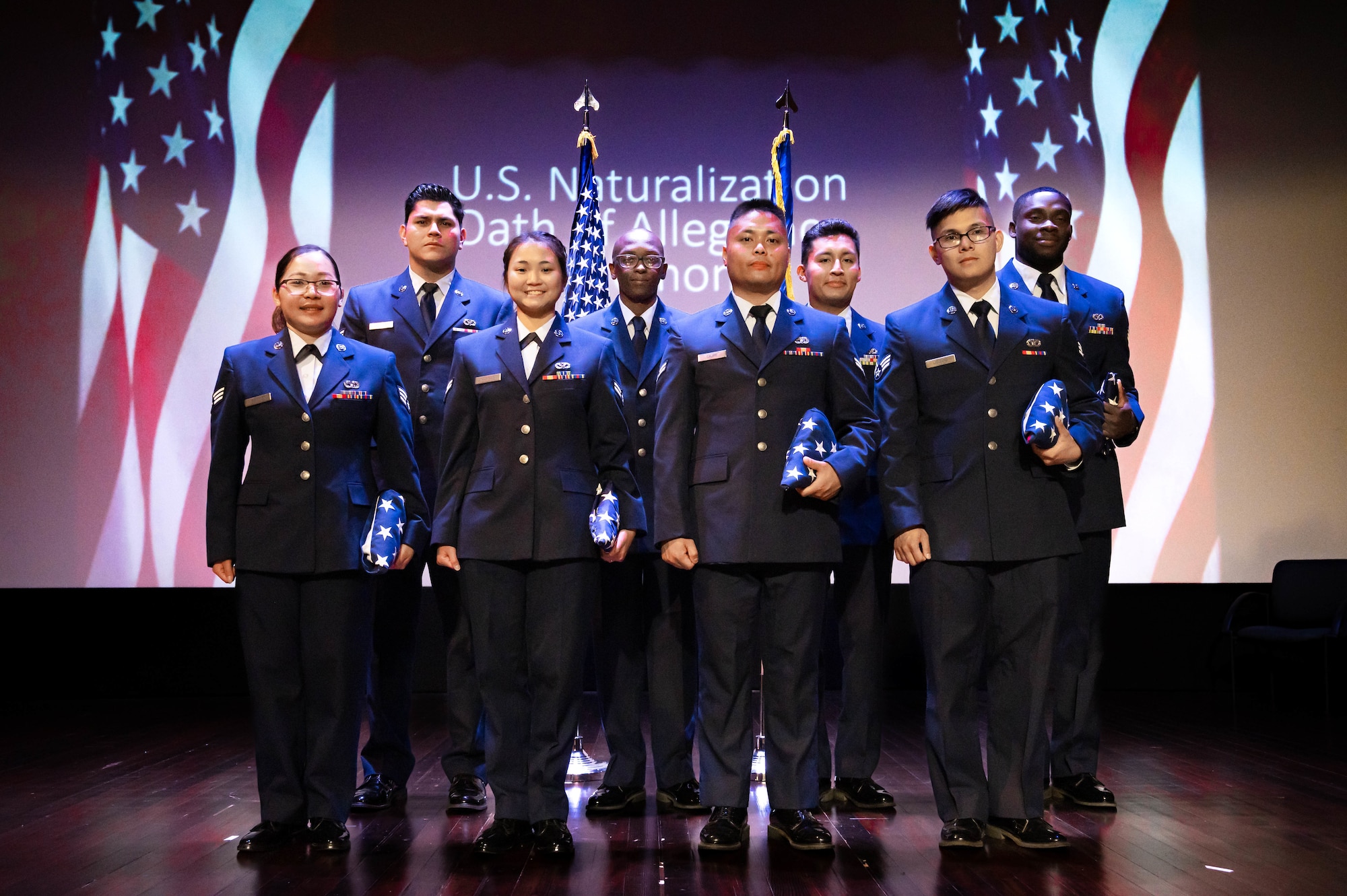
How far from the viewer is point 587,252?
454 centimetres

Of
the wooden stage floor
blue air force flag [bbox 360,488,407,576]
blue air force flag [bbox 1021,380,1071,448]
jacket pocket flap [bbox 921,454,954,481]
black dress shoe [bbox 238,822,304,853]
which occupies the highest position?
blue air force flag [bbox 1021,380,1071,448]

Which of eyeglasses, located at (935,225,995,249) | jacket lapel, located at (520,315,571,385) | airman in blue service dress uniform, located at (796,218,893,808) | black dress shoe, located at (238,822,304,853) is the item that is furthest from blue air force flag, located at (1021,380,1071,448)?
black dress shoe, located at (238,822,304,853)

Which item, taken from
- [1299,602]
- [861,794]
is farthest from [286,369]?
[1299,602]

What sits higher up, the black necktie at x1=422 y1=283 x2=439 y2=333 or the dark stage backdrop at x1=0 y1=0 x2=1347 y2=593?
the dark stage backdrop at x1=0 y1=0 x2=1347 y2=593

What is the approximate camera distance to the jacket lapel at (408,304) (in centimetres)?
375

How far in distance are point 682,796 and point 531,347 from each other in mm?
1544

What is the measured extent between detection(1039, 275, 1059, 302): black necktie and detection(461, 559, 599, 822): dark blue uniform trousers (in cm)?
192

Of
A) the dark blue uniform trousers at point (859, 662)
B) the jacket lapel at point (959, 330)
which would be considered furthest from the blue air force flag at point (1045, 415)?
the dark blue uniform trousers at point (859, 662)

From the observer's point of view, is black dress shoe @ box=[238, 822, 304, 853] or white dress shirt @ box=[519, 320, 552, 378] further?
white dress shirt @ box=[519, 320, 552, 378]

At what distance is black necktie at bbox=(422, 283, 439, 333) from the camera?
3.77 m

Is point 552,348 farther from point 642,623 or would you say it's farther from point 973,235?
point 973,235

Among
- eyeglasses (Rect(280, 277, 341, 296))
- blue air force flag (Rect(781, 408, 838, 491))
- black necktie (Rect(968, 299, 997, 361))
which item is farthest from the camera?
eyeglasses (Rect(280, 277, 341, 296))

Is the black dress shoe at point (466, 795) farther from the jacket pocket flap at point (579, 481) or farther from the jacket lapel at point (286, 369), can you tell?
the jacket lapel at point (286, 369)

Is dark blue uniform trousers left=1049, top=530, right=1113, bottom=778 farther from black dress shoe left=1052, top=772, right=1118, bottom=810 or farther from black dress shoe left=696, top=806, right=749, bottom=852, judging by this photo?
black dress shoe left=696, top=806, right=749, bottom=852
